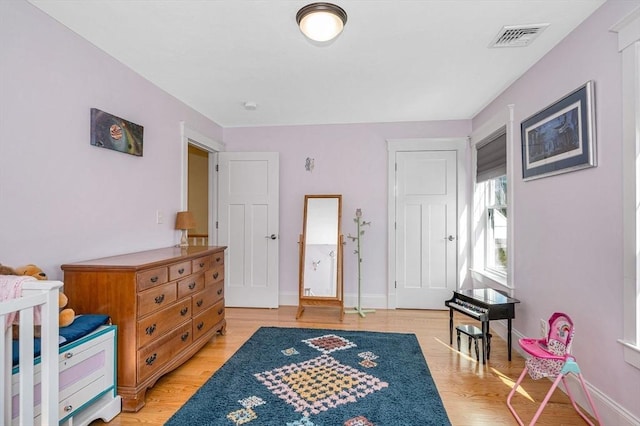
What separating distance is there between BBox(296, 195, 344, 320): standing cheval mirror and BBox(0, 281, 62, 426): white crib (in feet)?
8.63

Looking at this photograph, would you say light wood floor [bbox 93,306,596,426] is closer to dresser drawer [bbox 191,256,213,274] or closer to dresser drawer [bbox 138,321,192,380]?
dresser drawer [bbox 138,321,192,380]

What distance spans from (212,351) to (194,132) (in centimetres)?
236

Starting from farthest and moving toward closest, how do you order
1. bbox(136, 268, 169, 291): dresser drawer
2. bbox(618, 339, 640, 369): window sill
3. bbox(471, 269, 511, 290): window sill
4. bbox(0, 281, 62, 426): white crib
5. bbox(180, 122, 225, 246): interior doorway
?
bbox(180, 122, 225, 246): interior doorway → bbox(471, 269, 511, 290): window sill → bbox(136, 268, 169, 291): dresser drawer → bbox(618, 339, 640, 369): window sill → bbox(0, 281, 62, 426): white crib

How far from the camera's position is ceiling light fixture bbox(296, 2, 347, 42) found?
185 centimetres

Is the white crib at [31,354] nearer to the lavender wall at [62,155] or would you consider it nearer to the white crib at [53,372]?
the white crib at [53,372]

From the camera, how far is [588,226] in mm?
2035

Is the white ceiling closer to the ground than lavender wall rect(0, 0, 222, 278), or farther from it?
farther from it

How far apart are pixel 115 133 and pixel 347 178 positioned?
2.68 m

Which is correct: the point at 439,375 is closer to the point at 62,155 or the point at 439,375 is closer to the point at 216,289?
the point at 216,289

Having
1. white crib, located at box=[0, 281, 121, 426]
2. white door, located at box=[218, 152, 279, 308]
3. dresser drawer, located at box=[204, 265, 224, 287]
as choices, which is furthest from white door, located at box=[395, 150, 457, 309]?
white crib, located at box=[0, 281, 121, 426]

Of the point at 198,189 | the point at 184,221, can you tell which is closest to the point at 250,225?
the point at 184,221

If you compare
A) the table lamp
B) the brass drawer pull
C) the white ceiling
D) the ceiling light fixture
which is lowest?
the brass drawer pull

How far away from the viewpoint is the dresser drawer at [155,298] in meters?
2.04

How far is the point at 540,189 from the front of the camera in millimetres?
2582
